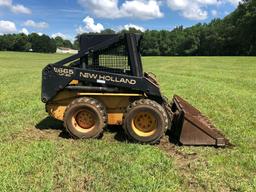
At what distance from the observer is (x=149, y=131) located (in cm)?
675

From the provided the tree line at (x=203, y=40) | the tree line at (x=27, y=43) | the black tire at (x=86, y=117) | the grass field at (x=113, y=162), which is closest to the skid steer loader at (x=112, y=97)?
the black tire at (x=86, y=117)

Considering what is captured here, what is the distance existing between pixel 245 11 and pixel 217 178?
263 feet

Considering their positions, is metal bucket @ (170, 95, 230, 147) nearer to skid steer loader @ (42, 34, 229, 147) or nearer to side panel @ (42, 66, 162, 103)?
skid steer loader @ (42, 34, 229, 147)

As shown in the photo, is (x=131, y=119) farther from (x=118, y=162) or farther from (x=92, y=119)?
(x=118, y=162)

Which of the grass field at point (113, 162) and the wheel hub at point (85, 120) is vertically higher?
the wheel hub at point (85, 120)

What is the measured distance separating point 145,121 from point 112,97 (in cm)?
77

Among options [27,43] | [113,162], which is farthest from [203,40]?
[113,162]

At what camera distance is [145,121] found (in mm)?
6773

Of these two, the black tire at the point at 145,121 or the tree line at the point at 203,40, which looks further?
the tree line at the point at 203,40

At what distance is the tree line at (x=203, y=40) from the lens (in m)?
76.6

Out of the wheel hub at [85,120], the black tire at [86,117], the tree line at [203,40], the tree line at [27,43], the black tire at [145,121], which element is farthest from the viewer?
the tree line at [27,43]

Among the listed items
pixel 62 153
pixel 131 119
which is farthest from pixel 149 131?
pixel 62 153

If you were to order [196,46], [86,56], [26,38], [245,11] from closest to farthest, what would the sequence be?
1. [86,56]
2. [245,11]
3. [196,46]
4. [26,38]

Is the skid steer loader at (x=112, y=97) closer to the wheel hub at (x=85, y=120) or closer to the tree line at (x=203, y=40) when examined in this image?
the wheel hub at (x=85, y=120)
